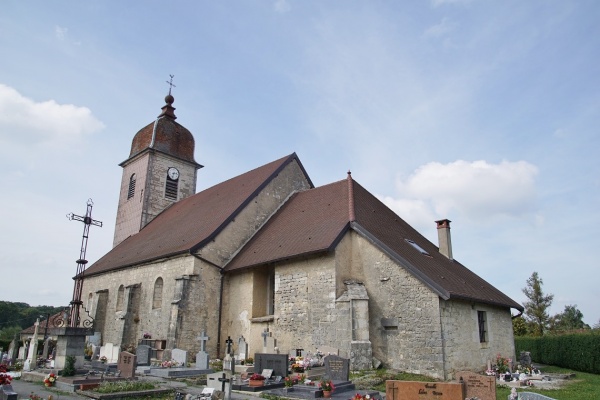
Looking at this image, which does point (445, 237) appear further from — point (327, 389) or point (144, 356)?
point (144, 356)

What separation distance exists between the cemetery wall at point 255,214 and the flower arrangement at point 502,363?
34.0ft

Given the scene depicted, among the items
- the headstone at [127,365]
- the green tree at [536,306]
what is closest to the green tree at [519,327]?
the green tree at [536,306]

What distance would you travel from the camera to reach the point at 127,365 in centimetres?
1262

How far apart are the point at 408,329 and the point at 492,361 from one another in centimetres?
379

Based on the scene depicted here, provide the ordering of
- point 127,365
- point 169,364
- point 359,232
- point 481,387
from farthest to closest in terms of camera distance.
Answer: point 359,232, point 169,364, point 127,365, point 481,387

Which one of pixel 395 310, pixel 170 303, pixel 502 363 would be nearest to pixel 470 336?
pixel 502 363

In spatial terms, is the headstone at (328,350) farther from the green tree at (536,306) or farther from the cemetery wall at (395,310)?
the green tree at (536,306)

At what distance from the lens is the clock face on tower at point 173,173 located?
2901 cm

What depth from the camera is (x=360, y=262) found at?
15.4 m

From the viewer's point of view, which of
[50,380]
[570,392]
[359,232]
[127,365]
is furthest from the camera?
[359,232]

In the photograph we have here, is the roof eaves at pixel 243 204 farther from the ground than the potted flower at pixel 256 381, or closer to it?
farther from the ground

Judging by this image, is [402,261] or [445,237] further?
[445,237]

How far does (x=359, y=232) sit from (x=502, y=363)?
6.18m

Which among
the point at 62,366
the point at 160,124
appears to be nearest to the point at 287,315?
the point at 62,366
